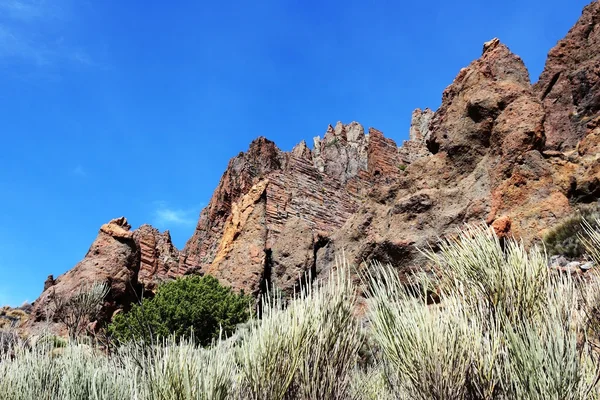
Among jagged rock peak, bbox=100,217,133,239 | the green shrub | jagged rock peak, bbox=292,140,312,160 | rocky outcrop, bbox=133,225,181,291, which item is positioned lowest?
the green shrub

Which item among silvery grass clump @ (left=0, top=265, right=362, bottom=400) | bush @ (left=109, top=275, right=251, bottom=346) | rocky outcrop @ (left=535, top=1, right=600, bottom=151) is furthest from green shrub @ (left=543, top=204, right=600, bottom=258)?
rocky outcrop @ (left=535, top=1, right=600, bottom=151)

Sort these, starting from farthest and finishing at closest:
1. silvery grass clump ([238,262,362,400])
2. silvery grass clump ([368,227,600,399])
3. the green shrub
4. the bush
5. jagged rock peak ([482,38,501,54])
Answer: the bush
jagged rock peak ([482,38,501,54])
the green shrub
silvery grass clump ([238,262,362,400])
silvery grass clump ([368,227,600,399])

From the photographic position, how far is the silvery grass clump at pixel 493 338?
5660 millimetres

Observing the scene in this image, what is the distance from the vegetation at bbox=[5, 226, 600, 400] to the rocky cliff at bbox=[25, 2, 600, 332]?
1.06 meters

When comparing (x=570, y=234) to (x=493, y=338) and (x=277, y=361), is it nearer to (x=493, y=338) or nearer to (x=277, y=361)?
(x=493, y=338)

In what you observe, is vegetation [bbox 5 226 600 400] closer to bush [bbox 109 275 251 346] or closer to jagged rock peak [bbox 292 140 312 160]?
bush [bbox 109 275 251 346]

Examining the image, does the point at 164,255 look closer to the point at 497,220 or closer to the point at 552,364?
the point at 497,220

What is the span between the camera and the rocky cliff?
48.4 ft

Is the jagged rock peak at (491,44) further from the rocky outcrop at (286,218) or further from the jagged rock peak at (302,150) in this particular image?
the jagged rock peak at (302,150)

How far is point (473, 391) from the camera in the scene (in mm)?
6008

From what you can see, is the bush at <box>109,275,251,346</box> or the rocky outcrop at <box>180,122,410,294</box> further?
the rocky outcrop at <box>180,122,410,294</box>

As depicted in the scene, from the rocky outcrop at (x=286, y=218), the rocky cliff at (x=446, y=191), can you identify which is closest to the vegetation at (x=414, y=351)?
the rocky cliff at (x=446, y=191)

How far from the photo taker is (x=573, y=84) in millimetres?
29953

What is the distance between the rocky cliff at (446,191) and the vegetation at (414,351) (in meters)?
1.06
